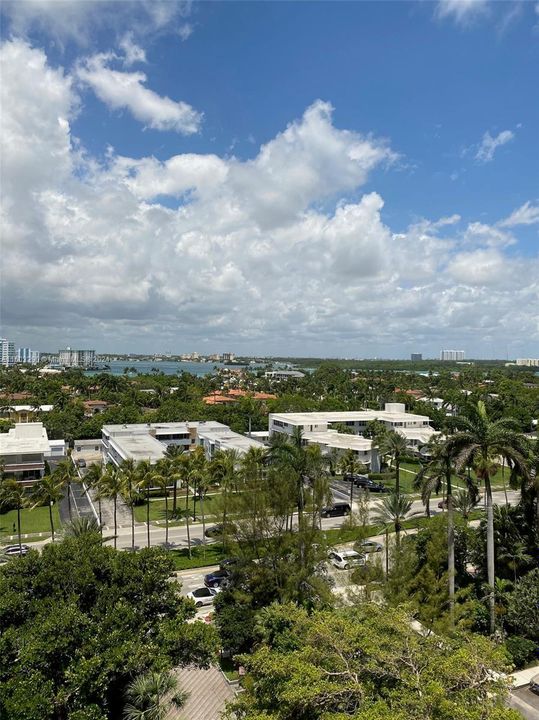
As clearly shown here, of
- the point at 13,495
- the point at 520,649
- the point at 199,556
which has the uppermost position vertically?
the point at 13,495

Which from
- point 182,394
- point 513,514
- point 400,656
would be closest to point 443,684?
point 400,656

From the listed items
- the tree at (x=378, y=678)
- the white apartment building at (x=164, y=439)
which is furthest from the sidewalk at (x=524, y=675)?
the white apartment building at (x=164, y=439)

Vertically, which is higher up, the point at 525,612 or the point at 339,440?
the point at 339,440

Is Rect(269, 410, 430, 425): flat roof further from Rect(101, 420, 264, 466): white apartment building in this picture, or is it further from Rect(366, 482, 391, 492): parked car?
Rect(366, 482, 391, 492): parked car

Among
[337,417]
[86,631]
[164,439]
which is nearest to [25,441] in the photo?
[164,439]

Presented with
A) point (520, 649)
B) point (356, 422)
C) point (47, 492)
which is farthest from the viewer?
point (356, 422)

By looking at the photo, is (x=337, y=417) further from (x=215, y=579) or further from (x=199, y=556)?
(x=215, y=579)

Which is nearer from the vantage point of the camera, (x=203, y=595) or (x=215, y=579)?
(x=203, y=595)

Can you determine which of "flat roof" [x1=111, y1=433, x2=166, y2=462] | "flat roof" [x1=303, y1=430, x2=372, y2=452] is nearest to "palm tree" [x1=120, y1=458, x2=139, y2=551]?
"flat roof" [x1=111, y1=433, x2=166, y2=462]
